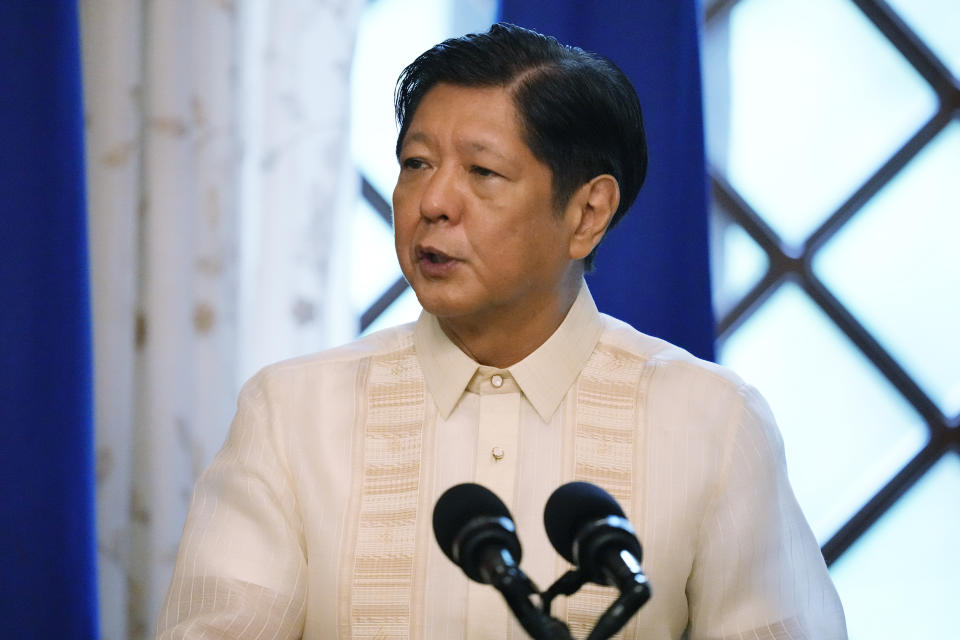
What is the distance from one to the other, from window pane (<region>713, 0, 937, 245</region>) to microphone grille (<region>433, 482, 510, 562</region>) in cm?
114

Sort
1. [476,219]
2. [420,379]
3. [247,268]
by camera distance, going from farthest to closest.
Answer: [247,268], [420,379], [476,219]

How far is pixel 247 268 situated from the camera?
1.62m

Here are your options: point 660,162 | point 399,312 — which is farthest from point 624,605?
point 399,312

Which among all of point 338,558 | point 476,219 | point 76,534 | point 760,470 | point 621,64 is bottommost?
point 76,534

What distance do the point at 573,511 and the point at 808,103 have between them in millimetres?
1203

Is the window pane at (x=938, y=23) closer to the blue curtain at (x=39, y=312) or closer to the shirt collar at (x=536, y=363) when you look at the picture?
the shirt collar at (x=536, y=363)

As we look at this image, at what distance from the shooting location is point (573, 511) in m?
0.71

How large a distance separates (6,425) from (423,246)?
2.32ft

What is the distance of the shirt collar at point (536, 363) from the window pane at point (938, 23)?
0.85 m

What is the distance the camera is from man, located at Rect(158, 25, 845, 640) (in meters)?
1.11

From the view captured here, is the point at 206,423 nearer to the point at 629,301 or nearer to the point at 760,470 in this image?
the point at 629,301

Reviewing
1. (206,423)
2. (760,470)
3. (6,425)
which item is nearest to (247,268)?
(206,423)

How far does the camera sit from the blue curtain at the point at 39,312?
58.2 inches

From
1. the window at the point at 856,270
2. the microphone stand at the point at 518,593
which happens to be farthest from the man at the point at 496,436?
the window at the point at 856,270
